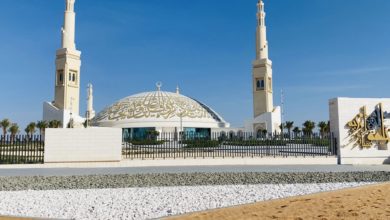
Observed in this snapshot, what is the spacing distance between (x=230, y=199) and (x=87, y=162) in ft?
34.2

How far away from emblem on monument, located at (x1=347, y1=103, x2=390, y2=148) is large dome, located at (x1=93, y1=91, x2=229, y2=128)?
44001 millimetres

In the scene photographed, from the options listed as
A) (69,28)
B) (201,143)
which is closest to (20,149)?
(201,143)

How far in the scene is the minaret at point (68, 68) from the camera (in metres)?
52.9

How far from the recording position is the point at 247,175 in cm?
1230

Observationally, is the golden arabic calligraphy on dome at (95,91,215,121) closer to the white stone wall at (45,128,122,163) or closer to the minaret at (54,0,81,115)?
the minaret at (54,0,81,115)

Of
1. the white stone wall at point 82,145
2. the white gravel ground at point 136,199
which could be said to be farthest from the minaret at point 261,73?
the white gravel ground at point 136,199

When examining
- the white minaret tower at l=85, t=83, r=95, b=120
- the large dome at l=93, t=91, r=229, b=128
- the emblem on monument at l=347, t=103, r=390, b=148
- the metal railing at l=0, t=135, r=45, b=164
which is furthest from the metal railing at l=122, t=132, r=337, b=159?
the white minaret tower at l=85, t=83, r=95, b=120

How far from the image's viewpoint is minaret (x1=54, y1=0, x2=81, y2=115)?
174ft

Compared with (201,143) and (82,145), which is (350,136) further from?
(82,145)

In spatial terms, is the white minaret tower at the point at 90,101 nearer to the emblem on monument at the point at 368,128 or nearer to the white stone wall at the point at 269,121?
the white stone wall at the point at 269,121

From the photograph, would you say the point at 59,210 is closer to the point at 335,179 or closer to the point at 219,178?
the point at 219,178

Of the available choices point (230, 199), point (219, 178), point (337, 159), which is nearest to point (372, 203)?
point (230, 199)

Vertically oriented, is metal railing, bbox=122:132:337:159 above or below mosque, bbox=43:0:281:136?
below

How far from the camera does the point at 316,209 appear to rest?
6688 millimetres
